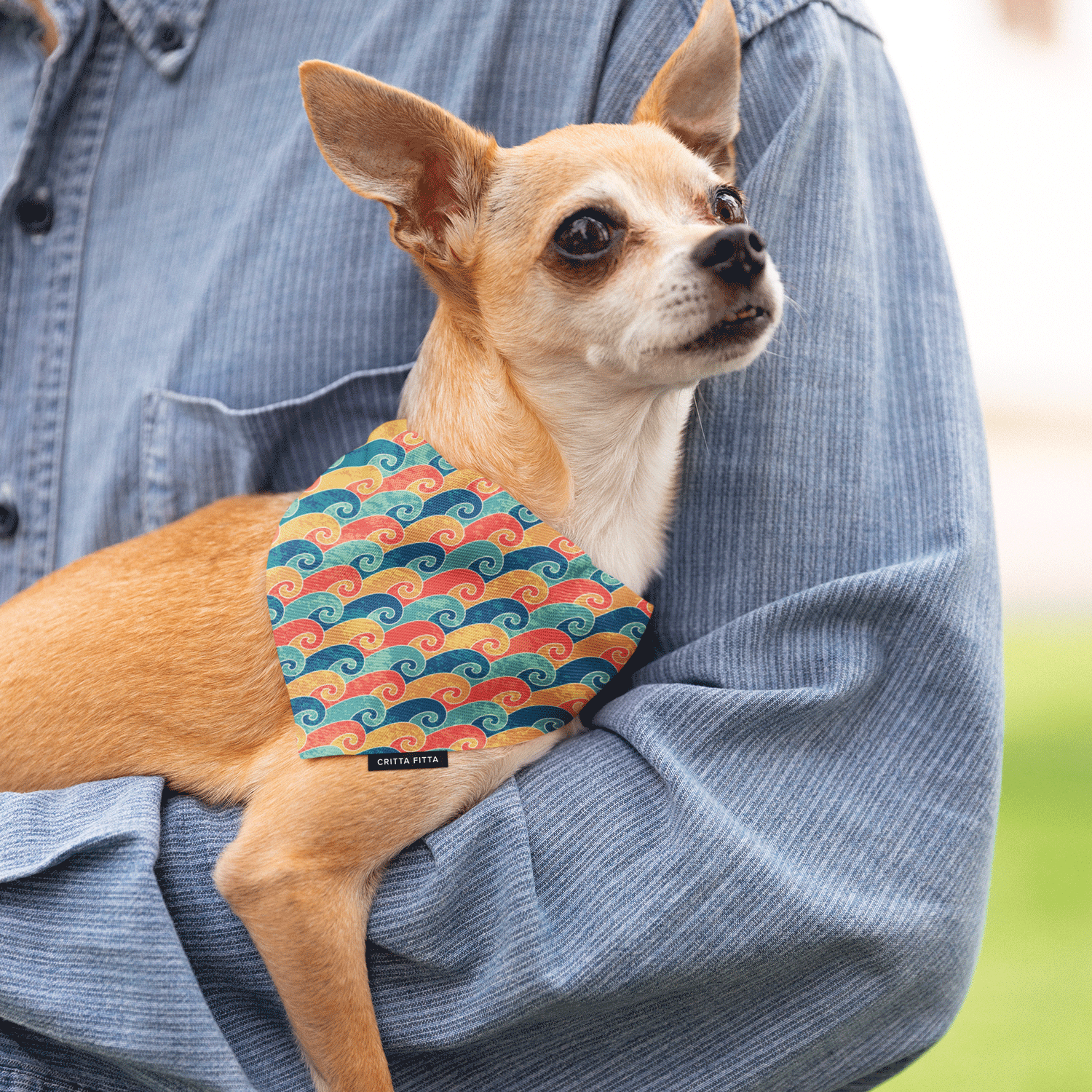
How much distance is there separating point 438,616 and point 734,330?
2.09 ft

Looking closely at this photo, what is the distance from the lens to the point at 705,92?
→ 163 cm

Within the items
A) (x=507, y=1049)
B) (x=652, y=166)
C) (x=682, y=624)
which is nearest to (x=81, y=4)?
(x=652, y=166)

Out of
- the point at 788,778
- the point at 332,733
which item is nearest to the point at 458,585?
the point at 332,733

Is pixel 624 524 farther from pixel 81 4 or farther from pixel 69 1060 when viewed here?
pixel 81 4

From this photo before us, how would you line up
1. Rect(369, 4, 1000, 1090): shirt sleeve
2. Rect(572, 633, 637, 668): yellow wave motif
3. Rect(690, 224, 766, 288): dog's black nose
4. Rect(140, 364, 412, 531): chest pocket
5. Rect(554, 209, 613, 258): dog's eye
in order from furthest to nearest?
Rect(140, 364, 412, 531): chest pocket < Rect(554, 209, 613, 258): dog's eye < Rect(572, 633, 637, 668): yellow wave motif < Rect(690, 224, 766, 288): dog's black nose < Rect(369, 4, 1000, 1090): shirt sleeve

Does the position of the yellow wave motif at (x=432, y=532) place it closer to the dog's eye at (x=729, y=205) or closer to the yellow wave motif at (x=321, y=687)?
the yellow wave motif at (x=321, y=687)

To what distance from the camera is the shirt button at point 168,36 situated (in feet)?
6.07

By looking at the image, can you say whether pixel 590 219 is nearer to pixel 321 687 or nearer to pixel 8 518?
pixel 321 687

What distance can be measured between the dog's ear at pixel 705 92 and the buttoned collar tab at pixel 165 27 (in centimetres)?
89

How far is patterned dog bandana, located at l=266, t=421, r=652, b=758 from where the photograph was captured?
1439mm

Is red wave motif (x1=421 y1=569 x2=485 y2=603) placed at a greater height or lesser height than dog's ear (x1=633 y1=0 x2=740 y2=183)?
lesser

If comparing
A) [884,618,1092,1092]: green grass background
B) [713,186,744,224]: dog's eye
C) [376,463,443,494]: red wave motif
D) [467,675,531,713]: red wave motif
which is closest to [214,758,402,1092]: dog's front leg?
[467,675,531,713]: red wave motif

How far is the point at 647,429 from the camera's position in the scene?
5.53 ft

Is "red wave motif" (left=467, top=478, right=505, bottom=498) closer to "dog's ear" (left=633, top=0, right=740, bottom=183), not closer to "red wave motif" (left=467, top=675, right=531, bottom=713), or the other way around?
"red wave motif" (left=467, top=675, right=531, bottom=713)
